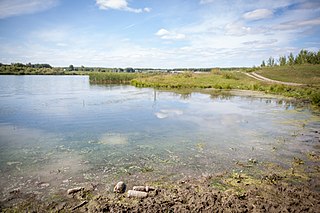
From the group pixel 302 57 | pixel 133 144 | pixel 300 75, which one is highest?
pixel 302 57

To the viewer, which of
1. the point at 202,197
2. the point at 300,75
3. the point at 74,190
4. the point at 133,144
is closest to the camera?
the point at 202,197

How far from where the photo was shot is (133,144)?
34.7 ft

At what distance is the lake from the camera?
745 cm

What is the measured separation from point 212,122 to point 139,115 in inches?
227

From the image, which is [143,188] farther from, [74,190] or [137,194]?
[74,190]

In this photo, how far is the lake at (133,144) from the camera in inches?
293

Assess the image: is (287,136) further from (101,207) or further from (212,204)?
(101,207)

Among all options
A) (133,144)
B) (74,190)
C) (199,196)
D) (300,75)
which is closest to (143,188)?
(199,196)

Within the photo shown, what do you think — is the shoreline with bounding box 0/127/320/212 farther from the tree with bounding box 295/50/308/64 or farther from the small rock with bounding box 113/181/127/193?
the tree with bounding box 295/50/308/64

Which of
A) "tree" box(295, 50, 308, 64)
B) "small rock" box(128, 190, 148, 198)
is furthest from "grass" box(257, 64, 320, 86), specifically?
"small rock" box(128, 190, 148, 198)

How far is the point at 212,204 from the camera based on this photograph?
18.2 feet

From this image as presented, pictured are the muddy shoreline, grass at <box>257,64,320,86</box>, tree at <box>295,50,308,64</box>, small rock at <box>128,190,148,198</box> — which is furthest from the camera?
tree at <box>295,50,308,64</box>

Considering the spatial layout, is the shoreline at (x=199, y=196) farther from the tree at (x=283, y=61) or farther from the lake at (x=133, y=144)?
the tree at (x=283, y=61)

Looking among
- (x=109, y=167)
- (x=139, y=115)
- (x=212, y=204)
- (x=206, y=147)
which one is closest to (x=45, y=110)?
(x=139, y=115)
